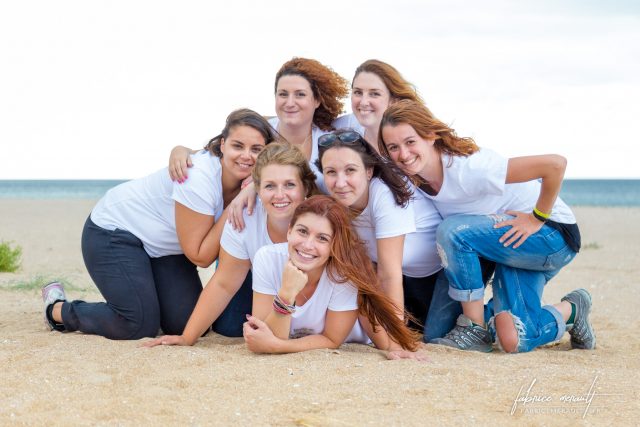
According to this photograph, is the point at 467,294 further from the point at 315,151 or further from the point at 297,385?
the point at 297,385

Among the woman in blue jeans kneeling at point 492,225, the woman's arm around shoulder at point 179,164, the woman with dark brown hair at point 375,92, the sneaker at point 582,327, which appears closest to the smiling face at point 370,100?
the woman with dark brown hair at point 375,92

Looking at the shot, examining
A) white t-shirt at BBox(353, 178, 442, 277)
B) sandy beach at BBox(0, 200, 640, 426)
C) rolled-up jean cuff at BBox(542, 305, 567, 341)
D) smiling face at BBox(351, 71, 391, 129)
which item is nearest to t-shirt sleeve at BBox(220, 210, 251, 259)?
sandy beach at BBox(0, 200, 640, 426)

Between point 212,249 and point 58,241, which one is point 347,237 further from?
point 58,241

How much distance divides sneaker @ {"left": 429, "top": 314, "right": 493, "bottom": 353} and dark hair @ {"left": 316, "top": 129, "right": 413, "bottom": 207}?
3.34 feet

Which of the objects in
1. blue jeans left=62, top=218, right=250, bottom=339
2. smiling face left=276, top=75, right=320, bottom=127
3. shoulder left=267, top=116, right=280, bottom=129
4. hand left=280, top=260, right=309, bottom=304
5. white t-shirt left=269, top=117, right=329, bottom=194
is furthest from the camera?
shoulder left=267, top=116, right=280, bottom=129

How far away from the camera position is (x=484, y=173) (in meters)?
4.45

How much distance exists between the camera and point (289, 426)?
9.73 feet

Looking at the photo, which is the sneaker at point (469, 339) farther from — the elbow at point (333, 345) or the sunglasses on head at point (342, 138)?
the sunglasses on head at point (342, 138)

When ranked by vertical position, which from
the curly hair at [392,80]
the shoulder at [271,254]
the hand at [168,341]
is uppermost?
the curly hair at [392,80]

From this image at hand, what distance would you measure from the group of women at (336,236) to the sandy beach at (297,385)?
22 centimetres

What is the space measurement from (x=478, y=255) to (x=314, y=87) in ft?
5.63

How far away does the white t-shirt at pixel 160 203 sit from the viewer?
15.3ft

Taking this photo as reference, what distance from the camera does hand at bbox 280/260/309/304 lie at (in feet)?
13.0

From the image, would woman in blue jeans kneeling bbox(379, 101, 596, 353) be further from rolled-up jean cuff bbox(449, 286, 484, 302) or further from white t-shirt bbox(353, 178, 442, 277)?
white t-shirt bbox(353, 178, 442, 277)
